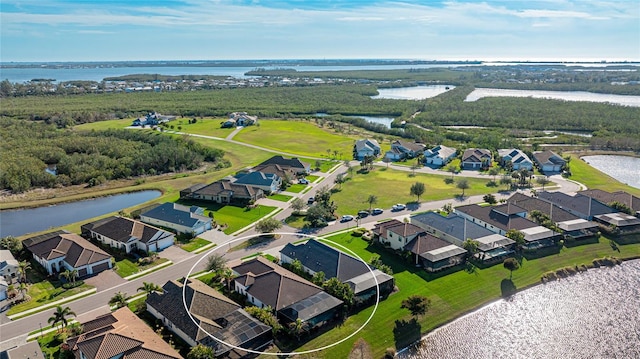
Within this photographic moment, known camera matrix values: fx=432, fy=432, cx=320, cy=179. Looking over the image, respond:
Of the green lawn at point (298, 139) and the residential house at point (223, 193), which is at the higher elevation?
the green lawn at point (298, 139)

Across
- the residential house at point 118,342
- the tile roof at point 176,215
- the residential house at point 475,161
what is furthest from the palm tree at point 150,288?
the residential house at point 475,161

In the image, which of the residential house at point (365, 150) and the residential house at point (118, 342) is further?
the residential house at point (365, 150)

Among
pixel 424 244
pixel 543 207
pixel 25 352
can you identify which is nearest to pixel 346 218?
pixel 424 244

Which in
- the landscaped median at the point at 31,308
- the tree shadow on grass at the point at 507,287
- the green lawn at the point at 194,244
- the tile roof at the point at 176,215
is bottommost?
the tree shadow on grass at the point at 507,287

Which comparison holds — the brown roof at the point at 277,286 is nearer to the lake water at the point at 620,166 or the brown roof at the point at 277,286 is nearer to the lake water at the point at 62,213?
the lake water at the point at 62,213

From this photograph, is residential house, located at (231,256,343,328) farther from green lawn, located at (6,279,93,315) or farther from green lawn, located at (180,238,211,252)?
green lawn, located at (6,279,93,315)

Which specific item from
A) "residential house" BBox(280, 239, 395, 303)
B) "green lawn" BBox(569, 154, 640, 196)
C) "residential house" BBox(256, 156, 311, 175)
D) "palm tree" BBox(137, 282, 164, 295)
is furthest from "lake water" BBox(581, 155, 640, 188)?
"palm tree" BBox(137, 282, 164, 295)

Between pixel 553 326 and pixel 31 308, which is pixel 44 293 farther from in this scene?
pixel 553 326
